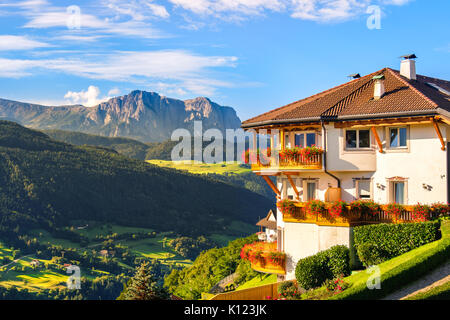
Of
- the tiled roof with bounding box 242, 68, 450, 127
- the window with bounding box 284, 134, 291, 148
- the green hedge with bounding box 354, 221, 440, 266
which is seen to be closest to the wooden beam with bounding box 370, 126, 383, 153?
the tiled roof with bounding box 242, 68, 450, 127

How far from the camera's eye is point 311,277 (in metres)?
29.4

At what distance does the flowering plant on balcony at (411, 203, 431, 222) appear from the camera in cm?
2805

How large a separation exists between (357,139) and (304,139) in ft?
11.4

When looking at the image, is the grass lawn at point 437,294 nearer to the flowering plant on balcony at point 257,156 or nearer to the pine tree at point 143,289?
the pine tree at point 143,289

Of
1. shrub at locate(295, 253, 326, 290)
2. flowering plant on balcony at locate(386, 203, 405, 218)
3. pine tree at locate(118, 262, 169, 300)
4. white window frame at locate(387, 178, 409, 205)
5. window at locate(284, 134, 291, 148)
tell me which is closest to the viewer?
pine tree at locate(118, 262, 169, 300)

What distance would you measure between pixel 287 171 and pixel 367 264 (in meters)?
7.31

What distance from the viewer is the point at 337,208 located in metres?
29.6

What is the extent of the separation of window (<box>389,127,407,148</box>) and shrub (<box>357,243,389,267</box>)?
603 cm

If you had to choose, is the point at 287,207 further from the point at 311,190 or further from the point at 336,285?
the point at 336,285

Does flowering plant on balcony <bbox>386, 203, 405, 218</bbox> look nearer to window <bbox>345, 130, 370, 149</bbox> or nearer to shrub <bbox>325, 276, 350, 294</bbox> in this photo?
window <bbox>345, 130, 370, 149</bbox>

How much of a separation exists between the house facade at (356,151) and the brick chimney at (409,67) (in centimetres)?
55

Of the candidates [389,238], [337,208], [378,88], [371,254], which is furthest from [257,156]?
[389,238]
